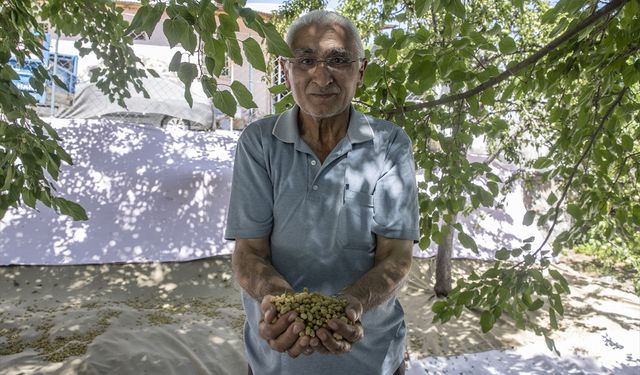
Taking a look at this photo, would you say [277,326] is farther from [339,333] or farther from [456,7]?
→ [456,7]

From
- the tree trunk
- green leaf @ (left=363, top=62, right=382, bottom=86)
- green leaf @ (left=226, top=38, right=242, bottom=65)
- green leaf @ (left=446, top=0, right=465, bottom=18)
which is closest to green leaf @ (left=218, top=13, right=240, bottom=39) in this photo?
green leaf @ (left=226, top=38, right=242, bottom=65)

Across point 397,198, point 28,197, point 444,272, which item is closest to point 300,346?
point 397,198

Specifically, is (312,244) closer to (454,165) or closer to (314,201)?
(314,201)

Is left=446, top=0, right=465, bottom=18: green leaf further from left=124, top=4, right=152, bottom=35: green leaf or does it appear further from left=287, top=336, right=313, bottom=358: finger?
left=287, top=336, right=313, bottom=358: finger

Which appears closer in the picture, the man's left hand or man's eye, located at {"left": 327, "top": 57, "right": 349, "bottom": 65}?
the man's left hand

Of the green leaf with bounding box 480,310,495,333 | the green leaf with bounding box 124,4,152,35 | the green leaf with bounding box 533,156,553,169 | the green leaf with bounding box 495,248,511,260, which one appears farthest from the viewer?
the green leaf with bounding box 533,156,553,169

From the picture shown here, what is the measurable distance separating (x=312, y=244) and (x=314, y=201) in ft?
0.42

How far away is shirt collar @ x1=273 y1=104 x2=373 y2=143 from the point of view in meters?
1.53

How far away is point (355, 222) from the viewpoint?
4.78 ft

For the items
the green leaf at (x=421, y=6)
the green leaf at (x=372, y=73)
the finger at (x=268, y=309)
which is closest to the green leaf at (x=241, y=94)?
the finger at (x=268, y=309)

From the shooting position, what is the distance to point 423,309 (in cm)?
705

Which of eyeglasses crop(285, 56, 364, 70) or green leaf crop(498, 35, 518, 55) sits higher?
green leaf crop(498, 35, 518, 55)

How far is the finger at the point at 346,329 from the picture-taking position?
47.7 inches

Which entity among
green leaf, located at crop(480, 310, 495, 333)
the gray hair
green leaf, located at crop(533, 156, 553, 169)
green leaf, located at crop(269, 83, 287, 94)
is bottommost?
green leaf, located at crop(480, 310, 495, 333)
